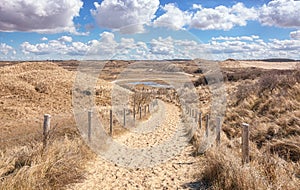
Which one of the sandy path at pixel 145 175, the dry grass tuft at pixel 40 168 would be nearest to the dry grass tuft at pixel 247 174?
the sandy path at pixel 145 175

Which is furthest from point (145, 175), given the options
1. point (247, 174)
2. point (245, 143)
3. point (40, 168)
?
point (247, 174)

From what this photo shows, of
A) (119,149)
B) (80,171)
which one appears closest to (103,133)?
(119,149)

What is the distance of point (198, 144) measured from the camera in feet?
36.2

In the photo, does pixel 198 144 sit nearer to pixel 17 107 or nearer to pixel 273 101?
pixel 273 101

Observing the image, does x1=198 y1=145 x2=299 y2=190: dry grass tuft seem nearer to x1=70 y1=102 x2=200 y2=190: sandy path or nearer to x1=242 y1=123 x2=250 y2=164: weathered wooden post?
x1=242 y1=123 x2=250 y2=164: weathered wooden post

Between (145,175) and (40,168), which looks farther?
(145,175)

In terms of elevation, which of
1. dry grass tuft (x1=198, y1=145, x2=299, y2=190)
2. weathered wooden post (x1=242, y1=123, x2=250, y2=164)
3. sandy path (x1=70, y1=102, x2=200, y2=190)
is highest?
weathered wooden post (x1=242, y1=123, x2=250, y2=164)

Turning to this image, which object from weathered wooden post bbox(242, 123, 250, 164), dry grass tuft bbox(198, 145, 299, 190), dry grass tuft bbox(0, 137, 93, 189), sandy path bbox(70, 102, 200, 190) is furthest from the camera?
sandy path bbox(70, 102, 200, 190)

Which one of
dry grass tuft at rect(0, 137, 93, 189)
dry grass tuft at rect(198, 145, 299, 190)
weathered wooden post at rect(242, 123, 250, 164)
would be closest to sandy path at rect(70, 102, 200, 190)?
dry grass tuft at rect(0, 137, 93, 189)

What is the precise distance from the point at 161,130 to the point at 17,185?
1144 cm

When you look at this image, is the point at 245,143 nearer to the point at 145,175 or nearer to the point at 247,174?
the point at 247,174

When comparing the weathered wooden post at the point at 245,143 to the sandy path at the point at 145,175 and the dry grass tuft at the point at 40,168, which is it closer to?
the sandy path at the point at 145,175

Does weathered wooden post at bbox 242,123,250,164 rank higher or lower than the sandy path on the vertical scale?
higher

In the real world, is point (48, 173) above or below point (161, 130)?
above
